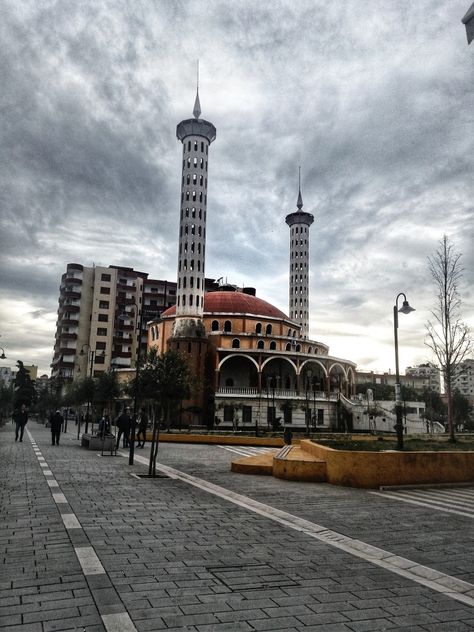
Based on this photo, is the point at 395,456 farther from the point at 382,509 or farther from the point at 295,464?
the point at 382,509

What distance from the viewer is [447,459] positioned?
13.0 meters

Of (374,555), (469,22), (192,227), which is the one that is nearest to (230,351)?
(192,227)

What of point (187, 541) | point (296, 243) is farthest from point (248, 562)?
point (296, 243)

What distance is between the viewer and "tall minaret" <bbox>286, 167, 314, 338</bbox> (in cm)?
7406

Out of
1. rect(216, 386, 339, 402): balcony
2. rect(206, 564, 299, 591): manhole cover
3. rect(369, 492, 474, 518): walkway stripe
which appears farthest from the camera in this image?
rect(216, 386, 339, 402): balcony

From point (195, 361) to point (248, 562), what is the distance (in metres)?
48.0

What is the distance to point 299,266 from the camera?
7500cm

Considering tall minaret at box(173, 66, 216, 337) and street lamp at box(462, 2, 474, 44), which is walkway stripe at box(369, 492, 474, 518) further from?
tall minaret at box(173, 66, 216, 337)

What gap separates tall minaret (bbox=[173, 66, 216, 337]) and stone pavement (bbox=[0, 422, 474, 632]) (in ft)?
149

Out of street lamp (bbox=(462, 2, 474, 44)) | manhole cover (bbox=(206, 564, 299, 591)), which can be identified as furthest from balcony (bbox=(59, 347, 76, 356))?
street lamp (bbox=(462, 2, 474, 44))

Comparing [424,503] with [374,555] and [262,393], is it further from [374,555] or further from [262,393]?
[262,393]

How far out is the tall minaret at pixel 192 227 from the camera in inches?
2190

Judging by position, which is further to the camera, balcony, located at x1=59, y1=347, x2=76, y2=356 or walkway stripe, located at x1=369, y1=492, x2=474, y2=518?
balcony, located at x1=59, y1=347, x2=76, y2=356

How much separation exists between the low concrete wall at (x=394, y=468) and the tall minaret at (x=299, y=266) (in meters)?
59.4
